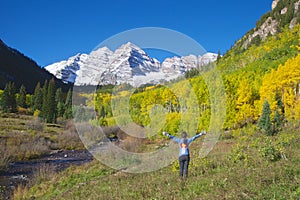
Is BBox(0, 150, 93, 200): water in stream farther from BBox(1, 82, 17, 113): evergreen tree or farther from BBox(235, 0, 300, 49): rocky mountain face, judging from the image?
BBox(235, 0, 300, 49): rocky mountain face

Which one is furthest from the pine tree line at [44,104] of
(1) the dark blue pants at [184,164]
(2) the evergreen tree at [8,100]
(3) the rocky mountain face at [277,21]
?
(3) the rocky mountain face at [277,21]

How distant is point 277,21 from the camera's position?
146875 mm

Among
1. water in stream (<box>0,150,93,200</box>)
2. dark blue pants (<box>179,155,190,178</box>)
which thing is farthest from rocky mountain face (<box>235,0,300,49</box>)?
dark blue pants (<box>179,155,190,178</box>)

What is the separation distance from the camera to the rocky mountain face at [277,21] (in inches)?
5349

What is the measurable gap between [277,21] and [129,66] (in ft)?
502

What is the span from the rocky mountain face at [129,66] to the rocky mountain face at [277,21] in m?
134

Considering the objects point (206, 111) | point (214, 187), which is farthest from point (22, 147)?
point (214, 187)

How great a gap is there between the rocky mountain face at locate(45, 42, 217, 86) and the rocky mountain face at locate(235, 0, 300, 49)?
134 m

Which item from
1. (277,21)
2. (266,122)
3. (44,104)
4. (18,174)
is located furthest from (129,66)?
(277,21)

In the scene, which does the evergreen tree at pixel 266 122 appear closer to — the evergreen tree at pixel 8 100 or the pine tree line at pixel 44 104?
the pine tree line at pixel 44 104

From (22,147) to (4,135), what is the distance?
10.9 metres

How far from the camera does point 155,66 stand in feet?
40.4

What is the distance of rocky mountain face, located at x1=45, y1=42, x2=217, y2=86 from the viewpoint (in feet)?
35.1

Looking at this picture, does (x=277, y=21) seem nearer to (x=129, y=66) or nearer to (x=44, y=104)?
(x=44, y=104)
